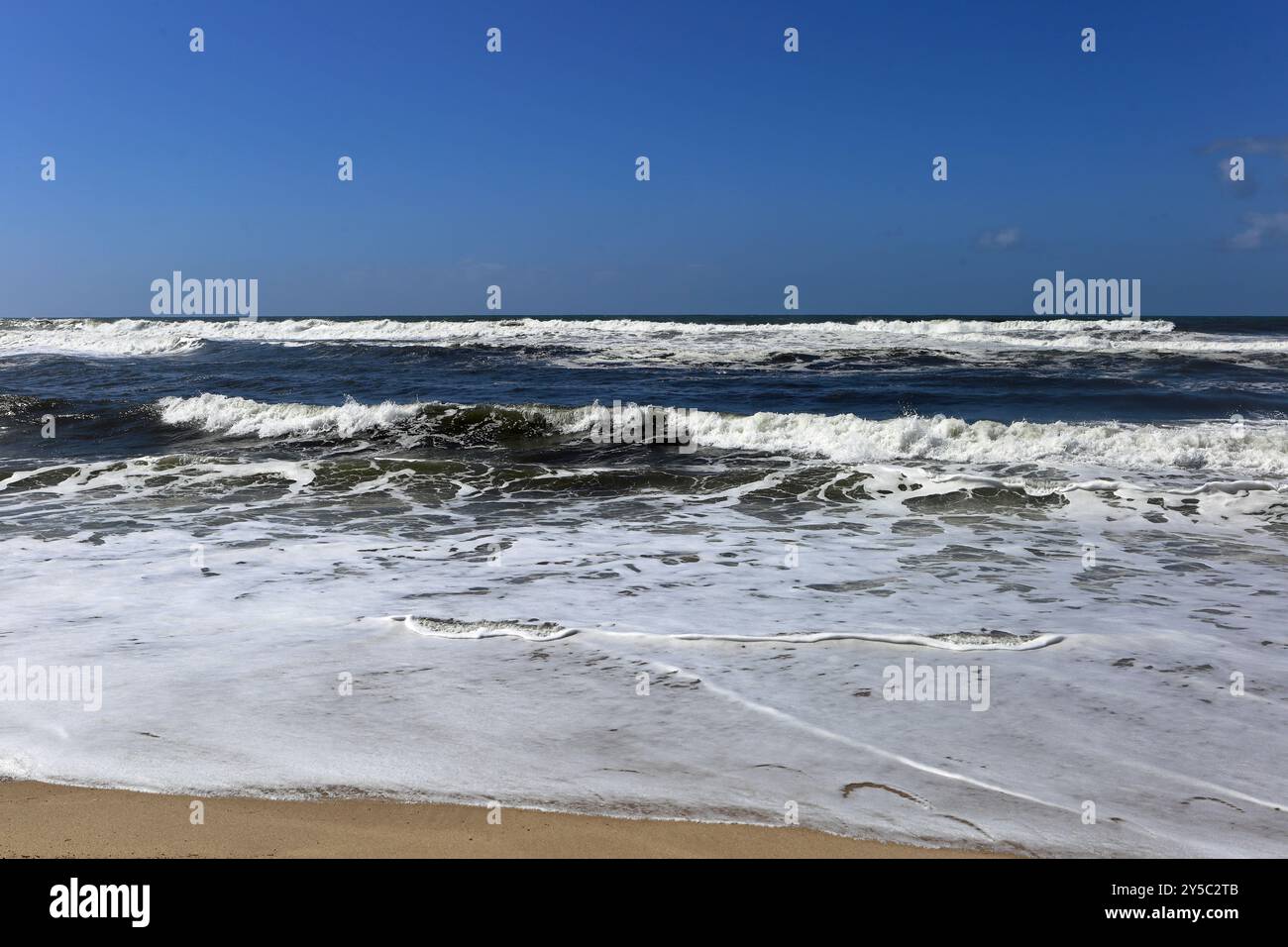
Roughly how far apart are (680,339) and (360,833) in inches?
1186

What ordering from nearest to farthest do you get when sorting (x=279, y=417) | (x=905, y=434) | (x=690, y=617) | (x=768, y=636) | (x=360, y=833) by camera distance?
(x=360, y=833), (x=768, y=636), (x=690, y=617), (x=905, y=434), (x=279, y=417)

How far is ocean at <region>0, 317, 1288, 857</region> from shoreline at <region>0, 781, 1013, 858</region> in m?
0.10

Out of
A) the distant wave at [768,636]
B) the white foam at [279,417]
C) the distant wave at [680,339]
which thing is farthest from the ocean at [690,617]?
the distant wave at [680,339]

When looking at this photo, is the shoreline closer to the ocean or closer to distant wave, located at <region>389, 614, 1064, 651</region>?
the ocean

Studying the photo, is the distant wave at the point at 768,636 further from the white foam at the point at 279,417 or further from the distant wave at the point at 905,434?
the white foam at the point at 279,417

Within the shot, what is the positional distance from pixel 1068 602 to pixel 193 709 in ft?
16.8

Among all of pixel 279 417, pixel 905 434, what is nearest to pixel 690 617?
pixel 905 434

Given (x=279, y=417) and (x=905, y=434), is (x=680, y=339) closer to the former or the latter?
(x=279, y=417)

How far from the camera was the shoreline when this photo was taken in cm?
292

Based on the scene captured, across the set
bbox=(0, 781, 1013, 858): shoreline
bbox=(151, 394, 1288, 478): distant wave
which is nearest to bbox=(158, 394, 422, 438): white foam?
bbox=(151, 394, 1288, 478): distant wave

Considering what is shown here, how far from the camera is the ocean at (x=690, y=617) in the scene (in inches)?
135

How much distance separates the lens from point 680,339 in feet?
106

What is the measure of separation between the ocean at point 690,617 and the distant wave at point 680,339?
1356cm
